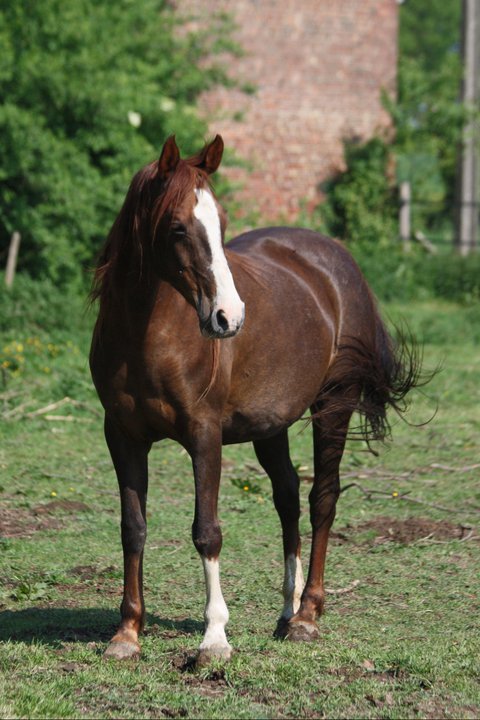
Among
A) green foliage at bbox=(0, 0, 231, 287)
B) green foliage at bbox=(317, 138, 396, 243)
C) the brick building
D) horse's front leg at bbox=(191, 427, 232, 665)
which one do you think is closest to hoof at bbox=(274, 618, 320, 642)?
horse's front leg at bbox=(191, 427, 232, 665)

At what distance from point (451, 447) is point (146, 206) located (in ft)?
18.2

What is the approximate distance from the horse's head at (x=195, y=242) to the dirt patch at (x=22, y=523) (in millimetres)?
2949

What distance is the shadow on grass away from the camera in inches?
200

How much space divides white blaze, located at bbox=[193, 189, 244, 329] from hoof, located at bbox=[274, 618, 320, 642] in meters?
1.58

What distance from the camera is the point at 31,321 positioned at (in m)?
13.8

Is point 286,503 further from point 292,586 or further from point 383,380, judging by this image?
point 383,380

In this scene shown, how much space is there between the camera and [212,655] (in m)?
4.60

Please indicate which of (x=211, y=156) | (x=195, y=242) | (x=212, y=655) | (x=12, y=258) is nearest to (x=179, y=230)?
(x=195, y=242)

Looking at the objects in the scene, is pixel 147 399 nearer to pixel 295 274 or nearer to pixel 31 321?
pixel 295 274

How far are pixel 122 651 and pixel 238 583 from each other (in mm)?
1408

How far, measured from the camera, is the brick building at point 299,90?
71.9 feet

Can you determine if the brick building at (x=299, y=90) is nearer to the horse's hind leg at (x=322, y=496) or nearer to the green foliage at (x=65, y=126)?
the green foliage at (x=65, y=126)

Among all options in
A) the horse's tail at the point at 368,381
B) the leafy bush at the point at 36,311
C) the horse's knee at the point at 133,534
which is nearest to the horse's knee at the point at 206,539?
the horse's knee at the point at 133,534

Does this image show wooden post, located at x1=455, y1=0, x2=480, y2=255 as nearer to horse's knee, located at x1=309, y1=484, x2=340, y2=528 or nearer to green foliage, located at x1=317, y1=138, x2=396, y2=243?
green foliage, located at x1=317, y1=138, x2=396, y2=243
